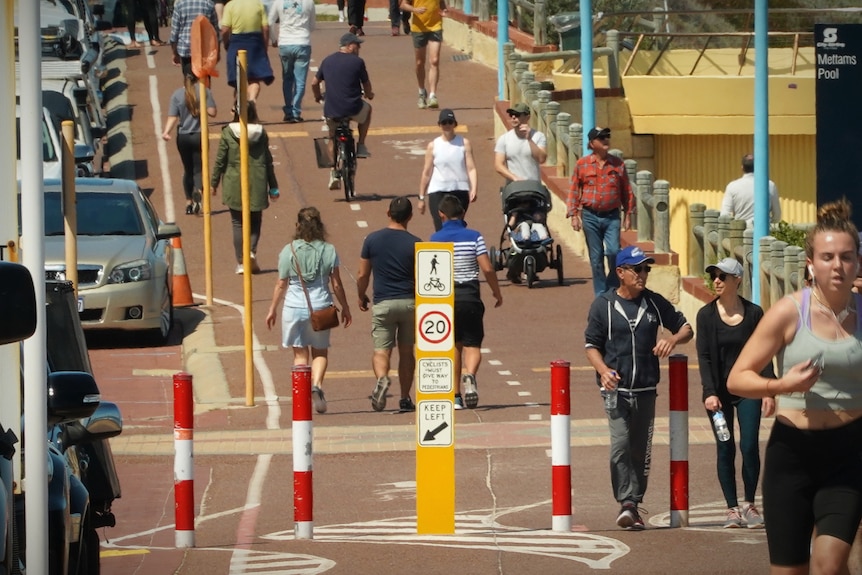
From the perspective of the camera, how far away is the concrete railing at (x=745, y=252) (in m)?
16.2

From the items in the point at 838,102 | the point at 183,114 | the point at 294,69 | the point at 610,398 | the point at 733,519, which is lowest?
the point at 733,519

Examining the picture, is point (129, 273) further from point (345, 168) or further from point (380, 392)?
point (345, 168)

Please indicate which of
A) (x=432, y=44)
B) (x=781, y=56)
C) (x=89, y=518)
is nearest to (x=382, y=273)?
(x=89, y=518)

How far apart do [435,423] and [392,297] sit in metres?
4.21

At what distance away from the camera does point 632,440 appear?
1063cm

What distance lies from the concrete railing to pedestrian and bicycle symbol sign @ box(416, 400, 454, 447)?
6.12m

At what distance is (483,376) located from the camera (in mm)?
16078

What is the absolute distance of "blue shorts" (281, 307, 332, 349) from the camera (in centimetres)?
1438

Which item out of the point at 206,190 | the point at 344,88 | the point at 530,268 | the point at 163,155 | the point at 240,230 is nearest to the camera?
the point at 206,190

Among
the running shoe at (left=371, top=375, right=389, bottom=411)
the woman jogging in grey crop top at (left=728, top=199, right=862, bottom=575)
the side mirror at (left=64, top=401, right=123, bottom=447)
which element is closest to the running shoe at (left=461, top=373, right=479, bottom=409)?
the running shoe at (left=371, top=375, right=389, bottom=411)

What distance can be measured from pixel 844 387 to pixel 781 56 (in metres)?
25.7

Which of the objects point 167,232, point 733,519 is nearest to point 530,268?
point 167,232

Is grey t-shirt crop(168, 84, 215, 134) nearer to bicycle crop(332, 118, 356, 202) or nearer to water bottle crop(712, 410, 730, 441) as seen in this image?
bicycle crop(332, 118, 356, 202)

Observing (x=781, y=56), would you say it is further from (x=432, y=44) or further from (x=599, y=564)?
(x=599, y=564)
